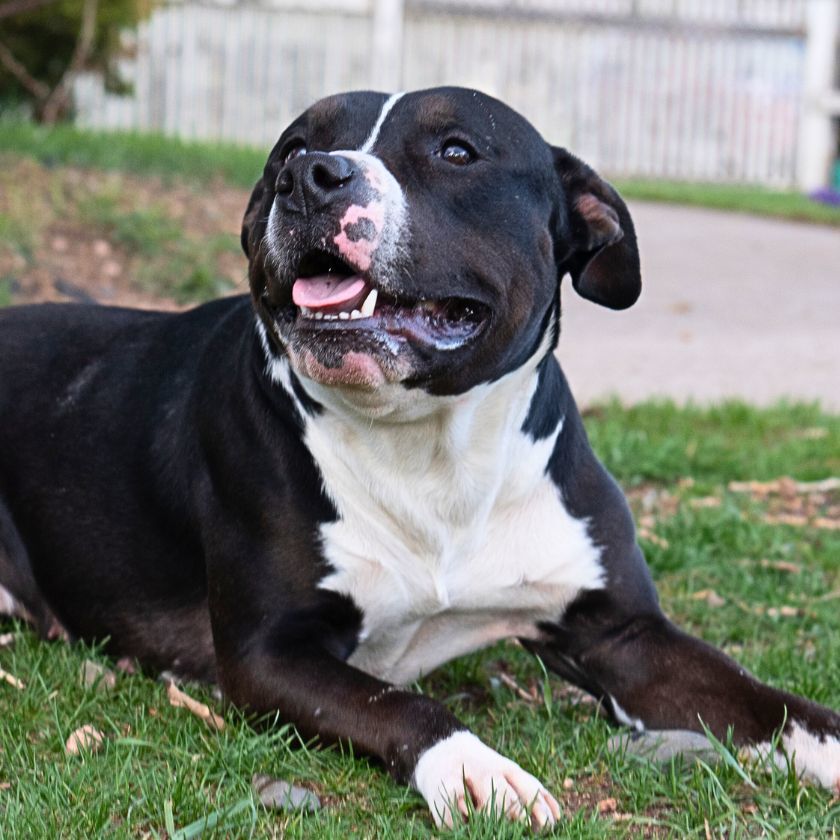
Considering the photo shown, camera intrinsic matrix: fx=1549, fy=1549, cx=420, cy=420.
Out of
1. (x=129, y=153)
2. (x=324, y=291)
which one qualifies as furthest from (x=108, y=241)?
(x=324, y=291)

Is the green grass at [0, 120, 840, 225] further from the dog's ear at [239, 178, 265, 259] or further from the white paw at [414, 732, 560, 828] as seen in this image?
the white paw at [414, 732, 560, 828]

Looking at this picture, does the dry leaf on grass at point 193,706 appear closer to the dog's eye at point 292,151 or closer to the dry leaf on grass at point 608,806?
the dry leaf on grass at point 608,806

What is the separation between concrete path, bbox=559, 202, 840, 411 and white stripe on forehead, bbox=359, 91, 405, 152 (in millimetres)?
3549

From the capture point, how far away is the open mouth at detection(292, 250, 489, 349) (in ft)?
10.3

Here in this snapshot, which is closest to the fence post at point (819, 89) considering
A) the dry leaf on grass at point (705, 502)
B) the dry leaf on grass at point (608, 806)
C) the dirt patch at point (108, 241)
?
the dirt patch at point (108, 241)

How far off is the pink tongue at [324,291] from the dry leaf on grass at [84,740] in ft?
3.24

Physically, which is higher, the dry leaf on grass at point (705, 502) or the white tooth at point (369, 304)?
the white tooth at point (369, 304)

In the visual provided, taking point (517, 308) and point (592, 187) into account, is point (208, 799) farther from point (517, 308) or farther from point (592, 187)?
point (592, 187)

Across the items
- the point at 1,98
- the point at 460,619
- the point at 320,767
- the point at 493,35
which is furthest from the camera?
the point at 493,35

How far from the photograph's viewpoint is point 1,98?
11617mm

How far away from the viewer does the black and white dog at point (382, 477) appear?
123 inches

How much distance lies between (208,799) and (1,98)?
31.9 feet

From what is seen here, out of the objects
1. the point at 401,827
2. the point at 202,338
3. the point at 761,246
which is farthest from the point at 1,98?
the point at 401,827

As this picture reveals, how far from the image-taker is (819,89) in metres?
18.7
